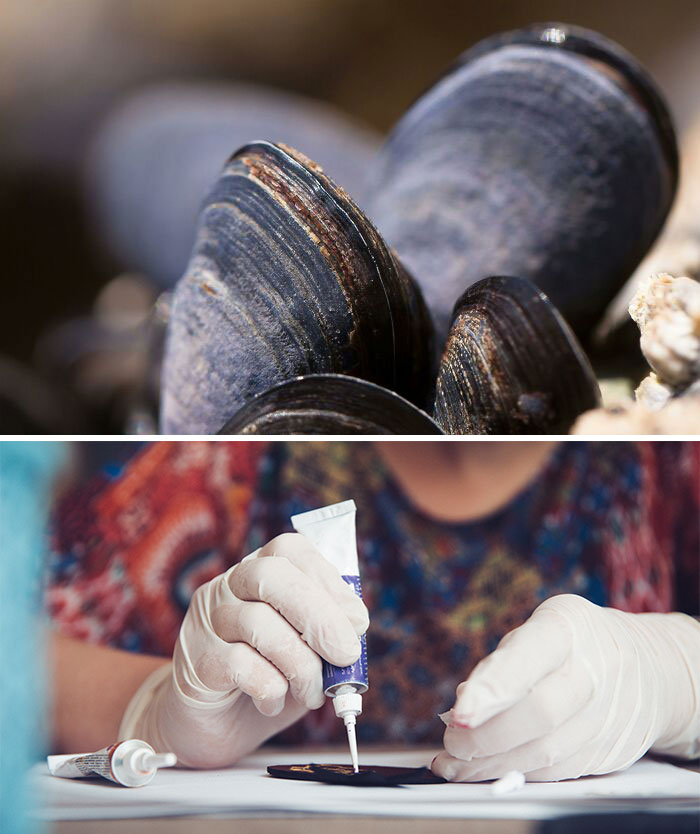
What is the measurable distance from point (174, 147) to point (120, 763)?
1.25m

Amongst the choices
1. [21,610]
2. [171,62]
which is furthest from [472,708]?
[171,62]

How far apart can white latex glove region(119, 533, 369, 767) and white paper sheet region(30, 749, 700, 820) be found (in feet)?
0.08

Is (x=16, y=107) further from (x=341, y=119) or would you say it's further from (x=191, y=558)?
(x=191, y=558)

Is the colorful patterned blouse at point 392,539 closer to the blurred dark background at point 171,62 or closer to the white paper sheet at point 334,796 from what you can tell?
the white paper sheet at point 334,796

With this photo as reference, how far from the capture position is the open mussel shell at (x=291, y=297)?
23.5 inches

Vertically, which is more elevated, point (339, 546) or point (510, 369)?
point (510, 369)

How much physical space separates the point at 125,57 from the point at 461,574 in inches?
61.0

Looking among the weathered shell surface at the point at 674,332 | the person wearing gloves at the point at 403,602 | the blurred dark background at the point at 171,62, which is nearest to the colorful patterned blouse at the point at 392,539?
the person wearing gloves at the point at 403,602

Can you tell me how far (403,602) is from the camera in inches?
25.2

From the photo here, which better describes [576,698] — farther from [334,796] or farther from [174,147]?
[174,147]

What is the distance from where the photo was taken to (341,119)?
1647 mm

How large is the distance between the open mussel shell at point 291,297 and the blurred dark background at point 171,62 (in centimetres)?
77

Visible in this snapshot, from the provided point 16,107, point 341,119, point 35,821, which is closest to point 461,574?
point 35,821

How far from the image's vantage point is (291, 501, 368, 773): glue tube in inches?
23.5
